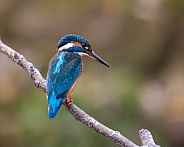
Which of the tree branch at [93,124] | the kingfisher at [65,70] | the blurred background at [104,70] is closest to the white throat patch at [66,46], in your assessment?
the kingfisher at [65,70]

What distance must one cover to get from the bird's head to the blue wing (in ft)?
0.07

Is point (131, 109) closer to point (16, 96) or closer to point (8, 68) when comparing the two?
point (16, 96)

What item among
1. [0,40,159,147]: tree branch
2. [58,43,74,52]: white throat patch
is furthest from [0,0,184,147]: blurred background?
[0,40,159,147]: tree branch

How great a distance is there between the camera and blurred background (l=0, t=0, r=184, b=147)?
3.30m

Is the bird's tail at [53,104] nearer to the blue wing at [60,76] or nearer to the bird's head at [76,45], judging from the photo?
the blue wing at [60,76]

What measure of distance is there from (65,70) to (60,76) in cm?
5

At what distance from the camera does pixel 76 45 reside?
1.83 metres

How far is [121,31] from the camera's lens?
4.77 m

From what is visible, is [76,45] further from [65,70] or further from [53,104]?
[53,104]

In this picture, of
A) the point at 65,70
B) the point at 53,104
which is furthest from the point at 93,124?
the point at 65,70

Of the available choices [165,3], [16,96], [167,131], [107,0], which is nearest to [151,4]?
[165,3]

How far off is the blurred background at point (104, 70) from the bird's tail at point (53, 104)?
146 centimetres

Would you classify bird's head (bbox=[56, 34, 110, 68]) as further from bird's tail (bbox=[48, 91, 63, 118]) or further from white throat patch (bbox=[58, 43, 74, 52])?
bird's tail (bbox=[48, 91, 63, 118])

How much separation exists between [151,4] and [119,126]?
4.64 ft
